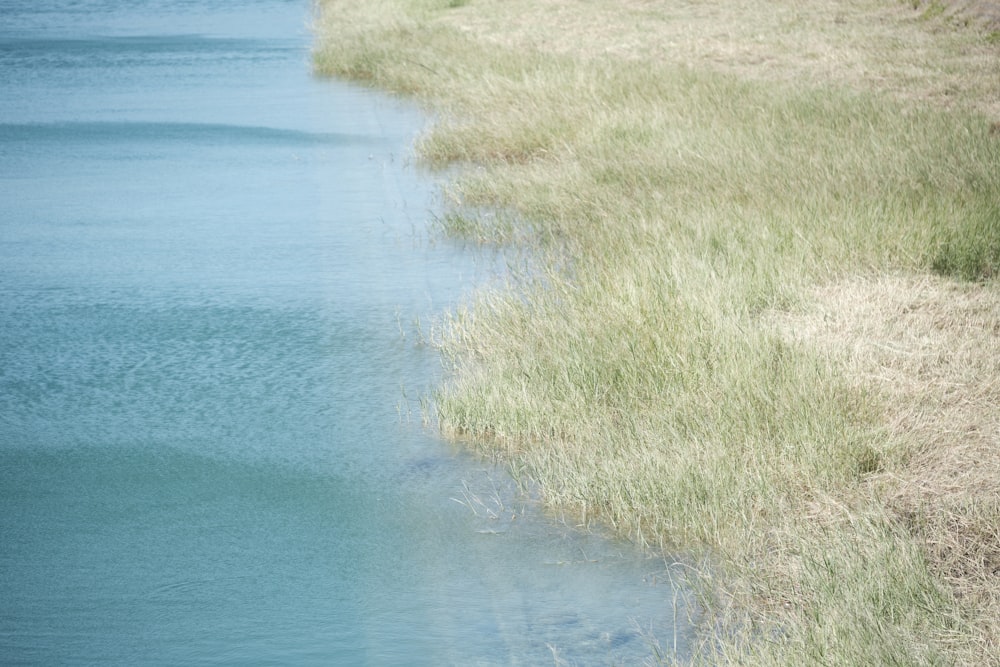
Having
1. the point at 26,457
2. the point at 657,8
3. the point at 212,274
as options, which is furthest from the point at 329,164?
the point at 657,8

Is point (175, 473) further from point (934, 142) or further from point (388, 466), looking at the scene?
point (934, 142)

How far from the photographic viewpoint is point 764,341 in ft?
17.7

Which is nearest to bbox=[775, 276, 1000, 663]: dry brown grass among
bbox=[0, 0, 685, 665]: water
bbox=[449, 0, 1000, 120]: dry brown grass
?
bbox=[0, 0, 685, 665]: water

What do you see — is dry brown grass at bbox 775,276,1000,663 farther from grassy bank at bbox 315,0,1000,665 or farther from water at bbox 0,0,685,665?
water at bbox 0,0,685,665

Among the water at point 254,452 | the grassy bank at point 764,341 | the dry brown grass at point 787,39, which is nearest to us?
the grassy bank at point 764,341

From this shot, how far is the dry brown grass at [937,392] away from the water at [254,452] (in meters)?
0.89

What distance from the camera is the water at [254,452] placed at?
393 centimetres

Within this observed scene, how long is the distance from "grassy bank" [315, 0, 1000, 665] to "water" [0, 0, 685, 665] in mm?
315

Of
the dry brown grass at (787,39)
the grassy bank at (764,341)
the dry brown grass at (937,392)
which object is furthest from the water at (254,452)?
the dry brown grass at (787,39)

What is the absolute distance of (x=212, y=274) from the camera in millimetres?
8289

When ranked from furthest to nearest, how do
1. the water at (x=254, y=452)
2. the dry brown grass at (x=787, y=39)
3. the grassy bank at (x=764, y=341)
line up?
the dry brown grass at (x=787, y=39)
the water at (x=254, y=452)
the grassy bank at (x=764, y=341)

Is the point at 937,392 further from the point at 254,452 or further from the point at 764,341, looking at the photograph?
the point at 254,452

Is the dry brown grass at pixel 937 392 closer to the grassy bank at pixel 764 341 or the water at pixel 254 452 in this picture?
the grassy bank at pixel 764 341

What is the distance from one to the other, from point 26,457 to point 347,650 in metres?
2.33
